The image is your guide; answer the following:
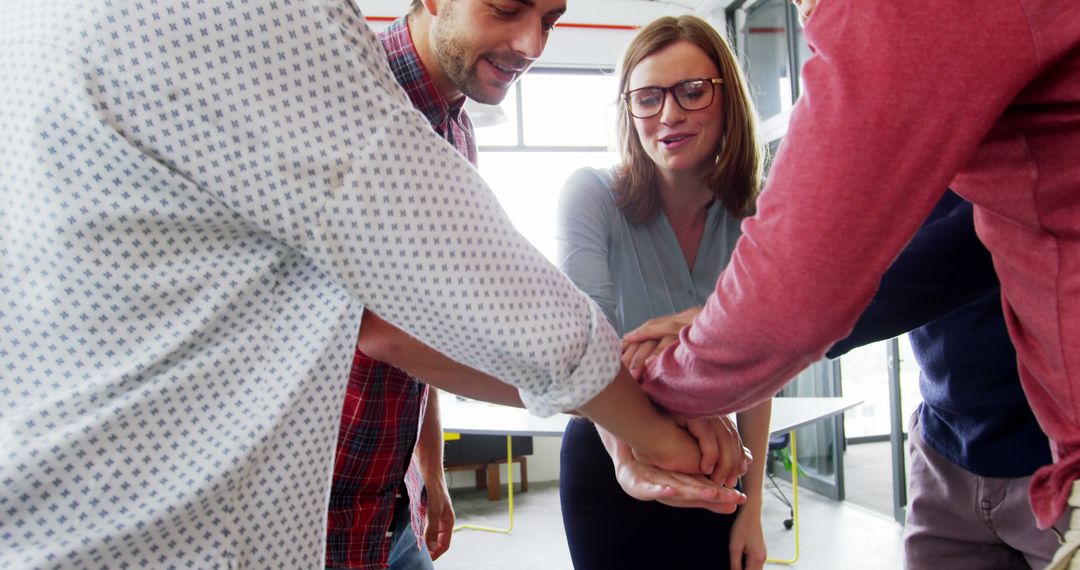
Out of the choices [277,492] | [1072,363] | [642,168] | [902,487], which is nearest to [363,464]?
[277,492]

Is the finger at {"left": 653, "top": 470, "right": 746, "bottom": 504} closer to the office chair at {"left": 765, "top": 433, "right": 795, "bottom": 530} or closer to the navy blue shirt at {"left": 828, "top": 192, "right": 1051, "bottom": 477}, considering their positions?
the navy blue shirt at {"left": 828, "top": 192, "right": 1051, "bottom": 477}

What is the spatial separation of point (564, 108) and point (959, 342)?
6.16m

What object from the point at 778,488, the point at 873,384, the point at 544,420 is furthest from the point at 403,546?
the point at 873,384

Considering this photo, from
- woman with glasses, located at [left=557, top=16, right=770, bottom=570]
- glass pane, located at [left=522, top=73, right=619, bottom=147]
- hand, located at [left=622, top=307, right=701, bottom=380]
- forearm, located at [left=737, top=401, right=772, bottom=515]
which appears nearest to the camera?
hand, located at [left=622, top=307, right=701, bottom=380]

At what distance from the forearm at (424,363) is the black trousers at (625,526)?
0.54 metres

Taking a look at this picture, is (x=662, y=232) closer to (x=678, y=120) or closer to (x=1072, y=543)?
(x=678, y=120)

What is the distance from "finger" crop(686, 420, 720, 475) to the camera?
3.93 ft

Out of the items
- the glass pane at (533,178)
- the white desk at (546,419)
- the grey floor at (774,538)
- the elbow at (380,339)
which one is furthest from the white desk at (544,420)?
the glass pane at (533,178)

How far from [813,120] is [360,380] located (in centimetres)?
82

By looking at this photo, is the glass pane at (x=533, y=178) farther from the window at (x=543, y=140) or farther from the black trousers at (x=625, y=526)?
the black trousers at (x=625, y=526)

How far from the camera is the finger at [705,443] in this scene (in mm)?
1197

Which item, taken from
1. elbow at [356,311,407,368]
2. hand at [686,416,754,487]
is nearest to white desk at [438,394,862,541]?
hand at [686,416,754,487]

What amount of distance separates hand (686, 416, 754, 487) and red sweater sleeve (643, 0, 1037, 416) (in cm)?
40

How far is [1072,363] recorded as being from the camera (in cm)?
69
